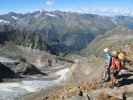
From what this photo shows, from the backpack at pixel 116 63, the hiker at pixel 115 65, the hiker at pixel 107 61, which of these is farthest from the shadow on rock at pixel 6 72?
the backpack at pixel 116 63

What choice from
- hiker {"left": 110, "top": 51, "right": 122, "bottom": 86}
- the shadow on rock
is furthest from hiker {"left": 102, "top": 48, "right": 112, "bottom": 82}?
the shadow on rock

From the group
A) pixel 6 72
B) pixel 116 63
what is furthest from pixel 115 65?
pixel 6 72

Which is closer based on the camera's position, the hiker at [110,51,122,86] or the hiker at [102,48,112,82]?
the hiker at [110,51,122,86]

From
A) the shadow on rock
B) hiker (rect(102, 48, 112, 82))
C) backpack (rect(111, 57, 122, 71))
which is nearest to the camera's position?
backpack (rect(111, 57, 122, 71))

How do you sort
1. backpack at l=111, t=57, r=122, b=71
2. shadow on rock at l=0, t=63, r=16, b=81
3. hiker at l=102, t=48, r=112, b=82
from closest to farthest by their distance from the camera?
backpack at l=111, t=57, r=122, b=71
hiker at l=102, t=48, r=112, b=82
shadow on rock at l=0, t=63, r=16, b=81

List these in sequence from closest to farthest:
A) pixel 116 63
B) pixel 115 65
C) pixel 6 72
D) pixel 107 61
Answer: pixel 116 63 < pixel 115 65 < pixel 107 61 < pixel 6 72

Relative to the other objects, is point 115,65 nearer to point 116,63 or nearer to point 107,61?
point 116,63

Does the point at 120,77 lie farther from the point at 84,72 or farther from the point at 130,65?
the point at 84,72

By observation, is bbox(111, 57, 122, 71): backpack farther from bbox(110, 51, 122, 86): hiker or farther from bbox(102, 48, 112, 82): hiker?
bbox(102, 48, 112, 82): hiker

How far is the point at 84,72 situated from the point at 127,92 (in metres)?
39.7

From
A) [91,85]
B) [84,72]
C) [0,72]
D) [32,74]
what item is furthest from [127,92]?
[32,74]

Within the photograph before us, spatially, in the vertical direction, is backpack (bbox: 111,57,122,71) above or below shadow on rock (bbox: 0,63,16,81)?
above

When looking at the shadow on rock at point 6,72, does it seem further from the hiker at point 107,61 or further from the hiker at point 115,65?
the hiker at point 115,65

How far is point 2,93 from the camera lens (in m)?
69.9
